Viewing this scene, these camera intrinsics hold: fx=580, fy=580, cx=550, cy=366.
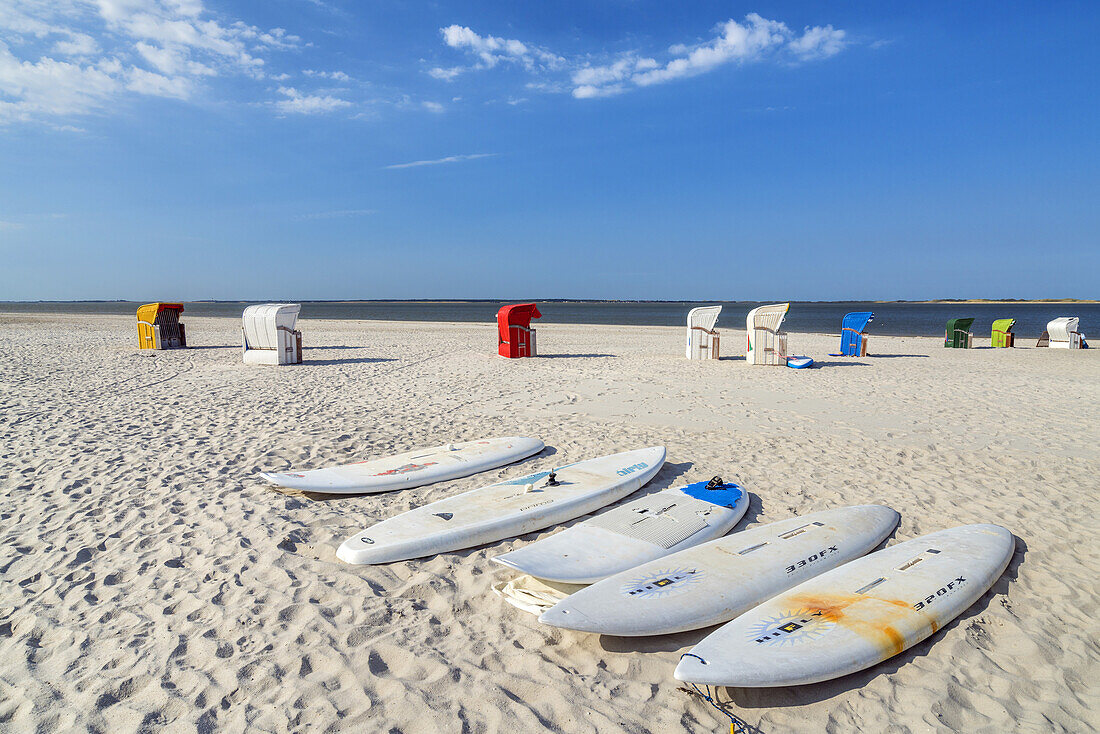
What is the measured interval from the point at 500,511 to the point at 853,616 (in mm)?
2310

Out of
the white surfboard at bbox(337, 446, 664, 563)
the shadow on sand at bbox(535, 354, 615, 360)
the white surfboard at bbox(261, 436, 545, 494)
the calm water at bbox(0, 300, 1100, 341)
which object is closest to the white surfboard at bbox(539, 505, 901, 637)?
the white surfboard at bbox(337, 446, 664, 563)

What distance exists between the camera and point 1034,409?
8312mm

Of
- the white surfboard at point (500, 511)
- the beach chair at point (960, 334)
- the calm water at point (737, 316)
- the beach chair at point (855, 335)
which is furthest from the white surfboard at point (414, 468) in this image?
the calm water at point (737, 316)

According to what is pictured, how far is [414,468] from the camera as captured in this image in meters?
5.27

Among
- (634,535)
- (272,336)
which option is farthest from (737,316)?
(634,535)

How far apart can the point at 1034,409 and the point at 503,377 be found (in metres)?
8.48

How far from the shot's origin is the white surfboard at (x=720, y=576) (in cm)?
282

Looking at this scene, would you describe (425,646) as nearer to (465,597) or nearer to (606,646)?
(465,597)

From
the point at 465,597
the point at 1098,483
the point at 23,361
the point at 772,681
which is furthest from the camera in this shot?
the point at 23,361

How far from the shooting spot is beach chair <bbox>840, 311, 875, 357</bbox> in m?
15.6

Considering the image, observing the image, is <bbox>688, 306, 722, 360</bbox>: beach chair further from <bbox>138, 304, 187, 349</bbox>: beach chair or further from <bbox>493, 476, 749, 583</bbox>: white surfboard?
<bbox>138, 304, 187, 349</bbox>: beach chair

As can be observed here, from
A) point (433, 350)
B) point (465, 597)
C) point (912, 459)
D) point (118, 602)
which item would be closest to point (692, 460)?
point (912, 459)

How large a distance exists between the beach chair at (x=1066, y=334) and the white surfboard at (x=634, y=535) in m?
21.4

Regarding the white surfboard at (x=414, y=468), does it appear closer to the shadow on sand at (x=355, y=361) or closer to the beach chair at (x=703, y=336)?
the shadow on sand at (x=355, y=361)
